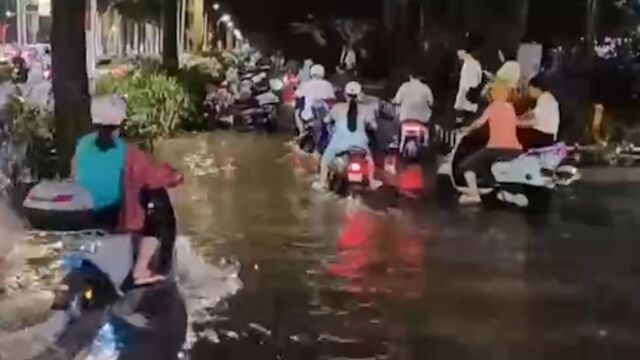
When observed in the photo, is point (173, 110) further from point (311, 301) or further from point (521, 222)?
point (521, 222)

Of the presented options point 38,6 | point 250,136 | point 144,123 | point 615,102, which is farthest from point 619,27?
point 38,6

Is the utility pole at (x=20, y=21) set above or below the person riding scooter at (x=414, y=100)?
above

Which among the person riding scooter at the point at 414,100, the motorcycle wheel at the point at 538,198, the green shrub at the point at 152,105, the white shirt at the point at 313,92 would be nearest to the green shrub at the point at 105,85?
the green shrub at the point at 152,105

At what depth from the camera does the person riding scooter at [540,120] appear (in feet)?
4.86

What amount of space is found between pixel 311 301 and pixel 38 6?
52 cm

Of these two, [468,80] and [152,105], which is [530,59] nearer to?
[468,80]

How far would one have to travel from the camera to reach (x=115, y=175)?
1366mm

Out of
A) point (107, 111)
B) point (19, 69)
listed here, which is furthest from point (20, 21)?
point (107, 111)

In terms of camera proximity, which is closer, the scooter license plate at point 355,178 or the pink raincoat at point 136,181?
the pink raincoat at point 136,181

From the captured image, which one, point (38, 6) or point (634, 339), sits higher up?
point (38, 6)

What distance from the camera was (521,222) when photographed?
1502mm

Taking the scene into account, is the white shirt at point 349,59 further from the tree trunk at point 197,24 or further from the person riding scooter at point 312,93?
the tree trunk at point 197,24

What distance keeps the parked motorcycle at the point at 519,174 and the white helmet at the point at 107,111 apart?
44 cm

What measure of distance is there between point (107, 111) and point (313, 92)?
10.7 inches
